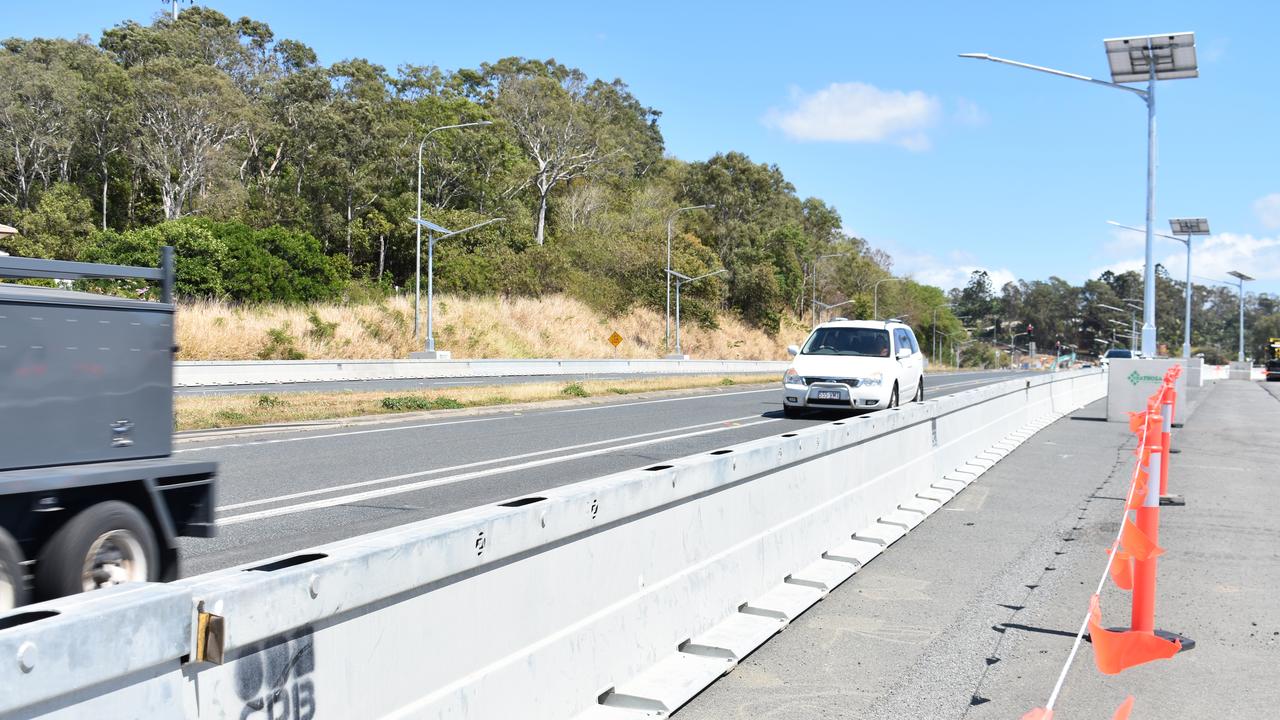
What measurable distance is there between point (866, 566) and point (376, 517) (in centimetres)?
412

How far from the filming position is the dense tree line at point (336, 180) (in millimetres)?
57750

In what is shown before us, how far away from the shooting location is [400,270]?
71.4 m

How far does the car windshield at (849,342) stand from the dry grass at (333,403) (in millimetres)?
7121

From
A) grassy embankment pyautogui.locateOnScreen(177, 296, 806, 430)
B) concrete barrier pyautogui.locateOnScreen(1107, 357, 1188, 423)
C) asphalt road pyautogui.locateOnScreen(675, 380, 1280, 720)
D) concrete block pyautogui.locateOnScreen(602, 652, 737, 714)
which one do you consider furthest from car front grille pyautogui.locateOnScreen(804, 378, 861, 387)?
concrete block pyautogui.locateOnScreen(602, 652, 737, 714)

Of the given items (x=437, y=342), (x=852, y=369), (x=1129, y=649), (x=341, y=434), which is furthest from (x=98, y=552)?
(x=437, y=342)

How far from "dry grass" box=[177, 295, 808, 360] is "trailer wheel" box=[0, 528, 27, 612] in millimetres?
35027

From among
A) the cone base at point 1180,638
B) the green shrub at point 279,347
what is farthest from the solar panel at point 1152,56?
the green shrub at point 279,347

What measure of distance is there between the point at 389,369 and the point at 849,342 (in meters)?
22.6

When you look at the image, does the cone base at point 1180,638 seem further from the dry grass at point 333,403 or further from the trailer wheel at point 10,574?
the dry grass at point 333,403

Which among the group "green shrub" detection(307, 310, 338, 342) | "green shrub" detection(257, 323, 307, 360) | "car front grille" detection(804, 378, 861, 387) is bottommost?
"car front grille" detection(804, 378, 861, 387)

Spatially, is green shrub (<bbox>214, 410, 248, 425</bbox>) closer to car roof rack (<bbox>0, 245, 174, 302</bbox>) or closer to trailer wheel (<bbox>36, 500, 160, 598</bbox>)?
car roof rack (<bbox>0, 245, 174, 302</bbox>)

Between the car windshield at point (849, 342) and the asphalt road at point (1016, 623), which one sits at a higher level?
the car windshield at point (849, 342)

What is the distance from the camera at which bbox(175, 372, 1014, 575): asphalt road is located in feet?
29.1

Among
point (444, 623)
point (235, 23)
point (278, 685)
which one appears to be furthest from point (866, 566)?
point (235, 23)
